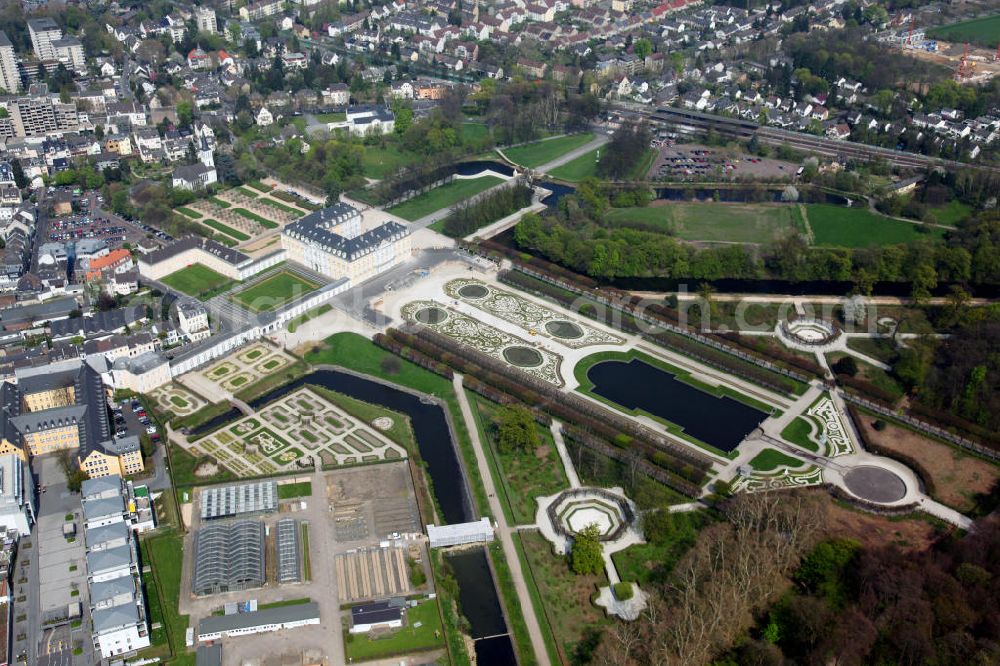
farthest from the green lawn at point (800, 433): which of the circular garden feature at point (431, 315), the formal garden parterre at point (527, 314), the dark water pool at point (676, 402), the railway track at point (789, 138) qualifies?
the railway track at point (789, 138)

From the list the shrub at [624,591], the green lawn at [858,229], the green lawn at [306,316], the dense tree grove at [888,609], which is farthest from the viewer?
the green lawn at [858,229]

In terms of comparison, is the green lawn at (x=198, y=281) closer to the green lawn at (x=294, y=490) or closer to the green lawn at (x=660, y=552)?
the green lawn at (x=294, y=490)

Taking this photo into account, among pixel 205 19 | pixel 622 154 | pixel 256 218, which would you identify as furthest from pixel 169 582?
pixel 205 19

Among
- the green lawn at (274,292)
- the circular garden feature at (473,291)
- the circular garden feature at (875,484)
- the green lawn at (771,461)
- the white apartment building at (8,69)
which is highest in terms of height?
the white apartment building at (8,69)

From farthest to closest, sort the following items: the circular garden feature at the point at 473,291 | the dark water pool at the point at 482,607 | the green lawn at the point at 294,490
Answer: the circular garden feature at the point at 473,291
the green lawn at the point at 294,490
the dark water pool at the point at 482,607

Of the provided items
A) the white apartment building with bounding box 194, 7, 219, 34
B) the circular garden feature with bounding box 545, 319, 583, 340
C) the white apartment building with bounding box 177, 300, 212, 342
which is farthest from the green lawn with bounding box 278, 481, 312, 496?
the white apartment building with bounding box 194, 7, 219, 34

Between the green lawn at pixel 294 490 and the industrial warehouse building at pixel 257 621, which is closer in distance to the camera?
the industrial warehouse building at pixel 257 621

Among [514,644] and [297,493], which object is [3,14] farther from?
[514,644]

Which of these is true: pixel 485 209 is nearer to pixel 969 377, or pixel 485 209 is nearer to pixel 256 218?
pixel 256 218
